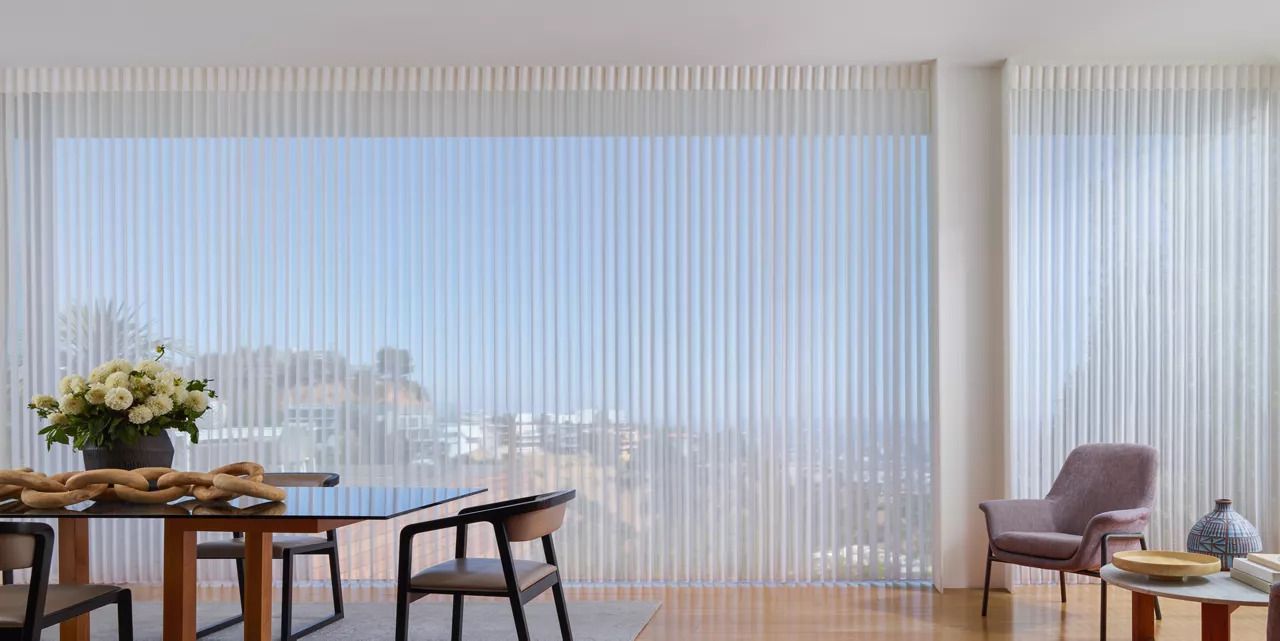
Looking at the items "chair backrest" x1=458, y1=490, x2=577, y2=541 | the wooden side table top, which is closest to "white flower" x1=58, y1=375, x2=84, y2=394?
"chair backrest" x1=458, y1=490, x2=577, y2=541

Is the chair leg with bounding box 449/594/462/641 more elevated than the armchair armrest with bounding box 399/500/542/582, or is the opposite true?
the armchair armrest with bounding box 399/500/542/582

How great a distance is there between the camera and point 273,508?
3482mm

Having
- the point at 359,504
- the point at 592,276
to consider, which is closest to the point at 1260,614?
the point at 592,276

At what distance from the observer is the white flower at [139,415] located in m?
4.04

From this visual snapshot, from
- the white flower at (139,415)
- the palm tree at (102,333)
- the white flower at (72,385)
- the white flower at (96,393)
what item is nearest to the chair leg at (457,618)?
the white flower at (139,415)

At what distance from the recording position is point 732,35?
5391 millimetres

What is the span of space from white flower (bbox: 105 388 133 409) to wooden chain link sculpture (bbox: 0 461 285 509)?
302mm

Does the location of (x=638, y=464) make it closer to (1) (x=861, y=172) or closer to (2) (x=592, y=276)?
(2) (x=592, y=276)

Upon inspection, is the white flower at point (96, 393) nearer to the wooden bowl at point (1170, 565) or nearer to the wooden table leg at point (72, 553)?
the wooden table leg at point (72, 553)

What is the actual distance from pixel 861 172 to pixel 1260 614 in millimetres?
2881

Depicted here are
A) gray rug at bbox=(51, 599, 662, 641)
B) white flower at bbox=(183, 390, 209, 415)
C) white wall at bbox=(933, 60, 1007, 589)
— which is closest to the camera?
white flower at bbox=(183, 390, 209, 415)

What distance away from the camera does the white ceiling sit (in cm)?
496

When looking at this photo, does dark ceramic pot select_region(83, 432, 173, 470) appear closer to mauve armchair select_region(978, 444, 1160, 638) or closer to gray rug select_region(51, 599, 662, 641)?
gray rug select_region(51, 599, 662, 641)

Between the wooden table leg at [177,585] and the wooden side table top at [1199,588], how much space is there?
122 inches
